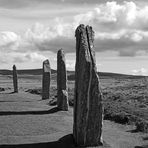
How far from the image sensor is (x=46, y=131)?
Result: 69.6 ft

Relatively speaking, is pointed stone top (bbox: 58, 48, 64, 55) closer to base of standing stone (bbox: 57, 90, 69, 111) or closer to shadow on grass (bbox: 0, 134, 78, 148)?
base of standing stone (bbox: 57, 90, 69, 111)

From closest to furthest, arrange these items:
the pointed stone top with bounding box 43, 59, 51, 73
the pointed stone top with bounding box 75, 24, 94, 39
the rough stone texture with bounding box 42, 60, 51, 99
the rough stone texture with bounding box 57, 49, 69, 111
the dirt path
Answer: the dirt path < the pointed stone top with bounding box 75, 24, 94, 39 < the rough stone texture with bounding box 57, 49, 69, 111 < the rough stone texture with bounding box 42, 60, 51, 99 < the pointed stone top with bounding box 43, 59, 51, 73

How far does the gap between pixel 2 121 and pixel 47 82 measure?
1602cm

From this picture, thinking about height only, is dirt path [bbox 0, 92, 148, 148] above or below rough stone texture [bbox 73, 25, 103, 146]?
below

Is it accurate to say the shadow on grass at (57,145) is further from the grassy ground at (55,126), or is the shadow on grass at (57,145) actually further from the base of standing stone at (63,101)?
the base of standing stone at (63,101)

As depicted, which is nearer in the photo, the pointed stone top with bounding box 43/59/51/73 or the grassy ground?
the grassy ground

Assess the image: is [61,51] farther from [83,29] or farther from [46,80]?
[83,29]

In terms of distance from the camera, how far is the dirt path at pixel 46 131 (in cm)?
1847

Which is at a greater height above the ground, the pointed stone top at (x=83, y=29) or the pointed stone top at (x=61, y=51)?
the pointed stone top at (x=83, y=29)

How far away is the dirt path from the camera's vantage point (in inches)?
727

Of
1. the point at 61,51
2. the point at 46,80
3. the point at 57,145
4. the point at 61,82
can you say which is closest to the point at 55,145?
the point at 57,145

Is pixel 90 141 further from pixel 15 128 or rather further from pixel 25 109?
pixel 25 109

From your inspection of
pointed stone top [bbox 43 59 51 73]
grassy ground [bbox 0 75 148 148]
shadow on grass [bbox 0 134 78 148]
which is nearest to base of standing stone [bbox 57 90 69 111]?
grassy ground [bbox 0 75 148 148]

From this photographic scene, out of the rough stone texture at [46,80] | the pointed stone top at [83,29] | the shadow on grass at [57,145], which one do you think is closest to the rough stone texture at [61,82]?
the rough stone texture at [46,80]
